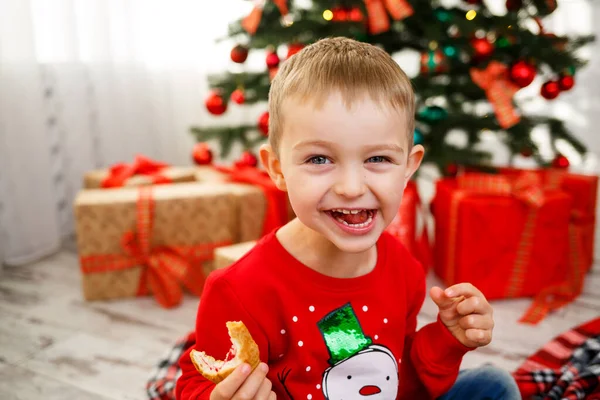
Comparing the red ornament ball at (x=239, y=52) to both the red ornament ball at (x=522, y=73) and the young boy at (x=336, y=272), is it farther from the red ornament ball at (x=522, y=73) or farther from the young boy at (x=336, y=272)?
the young boy at (x=336, y=272)

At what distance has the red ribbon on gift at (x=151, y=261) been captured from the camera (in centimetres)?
162

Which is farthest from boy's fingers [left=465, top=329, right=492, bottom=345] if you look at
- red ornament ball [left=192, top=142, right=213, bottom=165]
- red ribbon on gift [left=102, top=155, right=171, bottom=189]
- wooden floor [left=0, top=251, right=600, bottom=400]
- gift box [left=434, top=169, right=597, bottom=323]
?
red ornament ball [left=192, top=142, right=213, bottom=165]

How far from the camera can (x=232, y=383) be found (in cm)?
63

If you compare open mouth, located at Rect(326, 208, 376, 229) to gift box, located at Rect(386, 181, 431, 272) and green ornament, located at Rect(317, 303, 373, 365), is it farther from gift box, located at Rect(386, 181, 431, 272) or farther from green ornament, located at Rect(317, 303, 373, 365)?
gift box, located at Rect(386, 181, 431, 272)

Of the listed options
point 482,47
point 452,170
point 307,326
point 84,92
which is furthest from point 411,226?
point 84,92

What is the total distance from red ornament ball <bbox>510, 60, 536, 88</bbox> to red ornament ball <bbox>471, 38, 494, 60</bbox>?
0.09 metres

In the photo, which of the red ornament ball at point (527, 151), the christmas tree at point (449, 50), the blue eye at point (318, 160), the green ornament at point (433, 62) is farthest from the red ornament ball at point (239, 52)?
the blue eye at point (318, 160)

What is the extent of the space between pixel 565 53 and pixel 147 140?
1.71 metres

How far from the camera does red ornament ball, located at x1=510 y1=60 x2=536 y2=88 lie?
157 cm

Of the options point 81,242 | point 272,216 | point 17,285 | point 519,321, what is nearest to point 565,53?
point 519,321

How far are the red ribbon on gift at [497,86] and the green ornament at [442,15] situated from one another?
17 cm

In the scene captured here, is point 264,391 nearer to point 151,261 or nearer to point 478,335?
point 478,335

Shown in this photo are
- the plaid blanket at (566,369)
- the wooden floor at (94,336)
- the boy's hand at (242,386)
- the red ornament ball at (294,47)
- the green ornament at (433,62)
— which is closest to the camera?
the boy's hand at (242,386)

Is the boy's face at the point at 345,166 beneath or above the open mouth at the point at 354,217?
above
